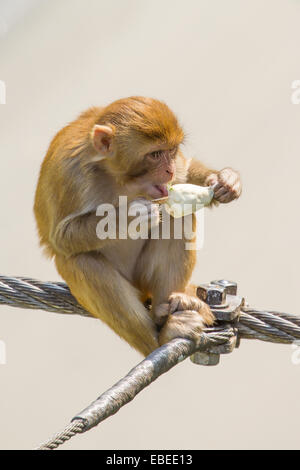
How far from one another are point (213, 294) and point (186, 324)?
6.8 inches

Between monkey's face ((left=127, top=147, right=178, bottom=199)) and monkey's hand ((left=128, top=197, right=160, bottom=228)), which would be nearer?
monkey's hand ((left=128, top=197, right=160, bottom=228))

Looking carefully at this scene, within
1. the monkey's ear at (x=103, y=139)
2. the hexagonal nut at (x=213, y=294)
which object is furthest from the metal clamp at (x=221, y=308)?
the monkey's ear at (x=103, y=139)

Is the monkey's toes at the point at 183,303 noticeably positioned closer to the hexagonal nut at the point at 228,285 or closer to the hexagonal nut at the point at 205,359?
the hexagonal nut at the point at 228,285

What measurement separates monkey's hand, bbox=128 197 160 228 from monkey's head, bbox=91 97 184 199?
15 cm

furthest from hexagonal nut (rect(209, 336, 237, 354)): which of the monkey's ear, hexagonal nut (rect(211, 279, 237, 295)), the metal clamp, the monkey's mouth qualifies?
the monkey's ear

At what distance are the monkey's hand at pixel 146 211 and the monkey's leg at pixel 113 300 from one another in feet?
1.19

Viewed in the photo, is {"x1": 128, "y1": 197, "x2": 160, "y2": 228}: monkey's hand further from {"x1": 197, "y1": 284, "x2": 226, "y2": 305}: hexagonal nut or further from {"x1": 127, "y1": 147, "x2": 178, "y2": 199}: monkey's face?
{"x1": 197, "y1": 284, "x2": 226, "y2": 305}: hexagonal nut

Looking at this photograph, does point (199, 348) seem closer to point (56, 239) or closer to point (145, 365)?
point (145, 365)

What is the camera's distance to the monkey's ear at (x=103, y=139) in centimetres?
331

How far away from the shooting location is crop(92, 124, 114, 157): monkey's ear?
3.31 meters

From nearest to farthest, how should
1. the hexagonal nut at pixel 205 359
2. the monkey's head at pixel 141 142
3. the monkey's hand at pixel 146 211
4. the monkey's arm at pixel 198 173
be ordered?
1. the hexagonal nut at pixel 205 359
2. the monkey's hand at pixel 146 211
3. the monkey's head at pixel 141 142
4. the monkey's arm at pixel 198 173

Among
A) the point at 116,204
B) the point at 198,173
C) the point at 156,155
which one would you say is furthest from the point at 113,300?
the point at 198,173

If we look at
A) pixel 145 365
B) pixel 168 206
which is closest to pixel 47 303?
pixel 168 206

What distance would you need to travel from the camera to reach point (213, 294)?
315cm
